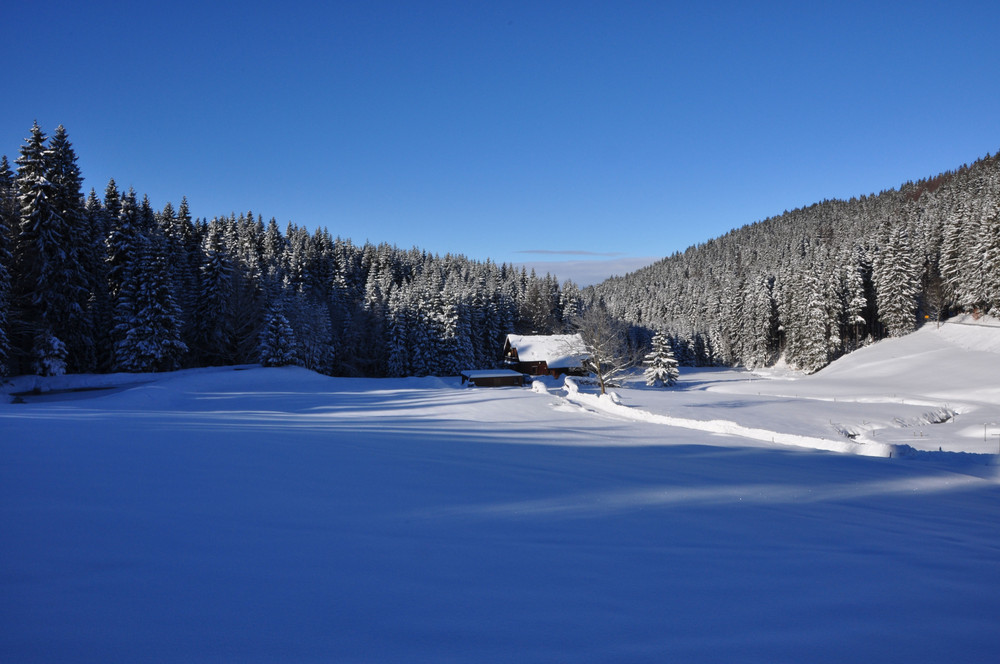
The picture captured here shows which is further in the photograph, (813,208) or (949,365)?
(813,208)

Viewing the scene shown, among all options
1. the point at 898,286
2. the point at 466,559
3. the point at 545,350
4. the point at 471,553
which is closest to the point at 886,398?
the point at 898,286

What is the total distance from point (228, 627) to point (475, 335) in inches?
2425

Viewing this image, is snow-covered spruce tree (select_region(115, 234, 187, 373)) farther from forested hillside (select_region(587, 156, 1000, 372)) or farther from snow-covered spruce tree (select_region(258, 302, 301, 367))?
forested hillside (select_region(587, 156, 1000, 372))

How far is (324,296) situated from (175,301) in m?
37.5

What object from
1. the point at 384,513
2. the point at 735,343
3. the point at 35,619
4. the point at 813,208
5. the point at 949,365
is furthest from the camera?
the point at 813,208

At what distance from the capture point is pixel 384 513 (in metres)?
4.71

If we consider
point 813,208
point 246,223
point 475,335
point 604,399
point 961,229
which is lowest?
point 604,399

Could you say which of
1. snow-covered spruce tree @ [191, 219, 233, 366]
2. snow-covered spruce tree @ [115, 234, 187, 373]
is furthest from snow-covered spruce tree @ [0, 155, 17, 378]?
snow-covered spruce tree @ [191, 219, 233, 366]

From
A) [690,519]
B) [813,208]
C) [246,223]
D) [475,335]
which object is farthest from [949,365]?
[813,208]

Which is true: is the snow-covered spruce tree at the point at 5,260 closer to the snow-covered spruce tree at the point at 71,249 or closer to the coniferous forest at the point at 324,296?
the coniferous forest at the point at 324,296

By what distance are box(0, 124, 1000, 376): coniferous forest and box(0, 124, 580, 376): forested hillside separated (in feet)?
0.41

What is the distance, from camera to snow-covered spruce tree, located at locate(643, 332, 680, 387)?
165 ft

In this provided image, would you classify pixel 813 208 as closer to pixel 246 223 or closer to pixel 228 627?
pixel 246 223

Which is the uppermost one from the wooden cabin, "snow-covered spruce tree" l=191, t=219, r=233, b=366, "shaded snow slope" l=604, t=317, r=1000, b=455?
"snow-covered spruce tree" l=191, t=219, r=233, b=366
